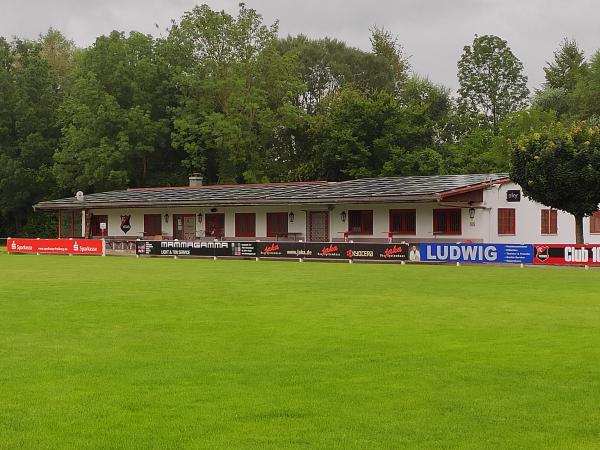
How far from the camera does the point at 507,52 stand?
78562 mm

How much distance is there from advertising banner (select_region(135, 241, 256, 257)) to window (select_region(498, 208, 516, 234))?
1170cm

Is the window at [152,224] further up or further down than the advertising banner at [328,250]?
further up

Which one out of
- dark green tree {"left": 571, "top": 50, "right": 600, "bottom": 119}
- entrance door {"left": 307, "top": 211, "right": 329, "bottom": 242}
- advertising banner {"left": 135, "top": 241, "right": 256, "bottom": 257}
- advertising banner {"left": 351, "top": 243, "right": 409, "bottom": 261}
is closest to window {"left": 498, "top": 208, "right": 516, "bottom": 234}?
advertising banner {"left": 351, "top": 243, "right": 409, "bottom": 261}

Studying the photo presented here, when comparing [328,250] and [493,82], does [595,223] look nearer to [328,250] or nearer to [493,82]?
[328,250]

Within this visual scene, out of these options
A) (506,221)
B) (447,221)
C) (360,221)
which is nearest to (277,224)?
(360,221)

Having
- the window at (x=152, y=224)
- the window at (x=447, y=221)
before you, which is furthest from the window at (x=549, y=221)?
the window at (x=152, y=224)

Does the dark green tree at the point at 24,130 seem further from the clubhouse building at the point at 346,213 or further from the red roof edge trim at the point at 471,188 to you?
the red roof edge trim at the point at 471,188

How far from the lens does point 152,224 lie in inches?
2084

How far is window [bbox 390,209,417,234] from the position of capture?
43.0 m

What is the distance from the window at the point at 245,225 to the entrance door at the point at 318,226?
12.3ft

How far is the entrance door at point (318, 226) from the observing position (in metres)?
45.9

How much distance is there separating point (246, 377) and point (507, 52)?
240ft

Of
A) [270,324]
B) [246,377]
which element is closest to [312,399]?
[246,377]

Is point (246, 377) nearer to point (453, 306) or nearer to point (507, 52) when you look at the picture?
point (453, 306)
